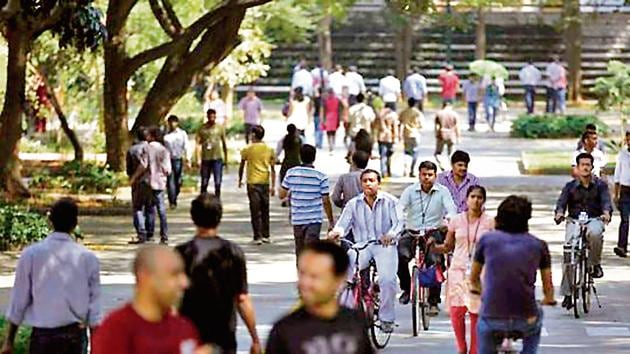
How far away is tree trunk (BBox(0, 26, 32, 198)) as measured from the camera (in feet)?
94.3

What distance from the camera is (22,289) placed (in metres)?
11.0

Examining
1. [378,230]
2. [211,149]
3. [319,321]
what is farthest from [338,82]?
[319,321]

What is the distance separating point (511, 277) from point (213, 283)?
2012 mm

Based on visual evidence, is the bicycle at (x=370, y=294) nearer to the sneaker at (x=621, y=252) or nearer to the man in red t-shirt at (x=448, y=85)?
the sneaker at (x=621, y=252)

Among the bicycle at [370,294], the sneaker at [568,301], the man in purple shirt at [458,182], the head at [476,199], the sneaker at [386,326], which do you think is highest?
the head at [476,199]

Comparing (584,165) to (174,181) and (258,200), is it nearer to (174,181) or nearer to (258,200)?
(258,200)

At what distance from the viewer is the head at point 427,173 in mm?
17000

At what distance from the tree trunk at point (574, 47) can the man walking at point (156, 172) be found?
3145 centimetres

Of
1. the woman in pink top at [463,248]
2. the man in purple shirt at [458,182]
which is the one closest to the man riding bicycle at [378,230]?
the man in purple shirt at [458,182]

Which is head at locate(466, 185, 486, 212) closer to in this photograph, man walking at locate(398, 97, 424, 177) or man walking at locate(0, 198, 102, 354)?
man walking at locate(0, 198, 102, 354)

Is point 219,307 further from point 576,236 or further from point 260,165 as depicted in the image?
point 260,165

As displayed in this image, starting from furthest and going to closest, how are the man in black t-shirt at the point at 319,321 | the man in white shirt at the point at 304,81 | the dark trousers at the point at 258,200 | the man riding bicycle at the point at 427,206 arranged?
the man in white shirt at the point at 304,81
the dark trousers at the point at 258,200
the man riding bicycle at the point at 427,206
the man in black t-shirt at the point at 319,321

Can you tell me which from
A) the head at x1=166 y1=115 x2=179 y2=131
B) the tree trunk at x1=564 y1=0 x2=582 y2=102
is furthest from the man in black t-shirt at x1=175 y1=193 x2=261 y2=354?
the tree trunk at x1=564 y1=0 x2=582 y2=102

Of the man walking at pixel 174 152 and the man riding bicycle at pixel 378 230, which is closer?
the man riding bicycle at pixel 378 230
